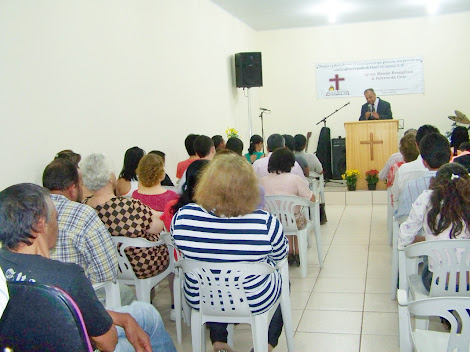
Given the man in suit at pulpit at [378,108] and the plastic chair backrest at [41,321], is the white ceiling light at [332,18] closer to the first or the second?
the man in suit at pulpit at [378,108]

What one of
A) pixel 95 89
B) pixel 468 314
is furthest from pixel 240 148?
pixel 468 314

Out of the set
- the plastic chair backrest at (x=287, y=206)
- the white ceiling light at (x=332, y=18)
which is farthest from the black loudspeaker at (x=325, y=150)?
the plastic chair backrest at (x=287, y=206)

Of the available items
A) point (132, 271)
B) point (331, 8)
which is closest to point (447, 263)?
point (132, 271)

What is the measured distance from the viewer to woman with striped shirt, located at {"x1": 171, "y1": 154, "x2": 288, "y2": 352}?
2533 millimetres

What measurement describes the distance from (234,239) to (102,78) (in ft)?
9.85

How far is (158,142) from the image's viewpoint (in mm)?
6203

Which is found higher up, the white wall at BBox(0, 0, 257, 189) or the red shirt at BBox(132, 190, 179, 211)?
the white wall at BBox(0, 0, 257, 189)

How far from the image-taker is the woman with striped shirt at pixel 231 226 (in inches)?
99.7

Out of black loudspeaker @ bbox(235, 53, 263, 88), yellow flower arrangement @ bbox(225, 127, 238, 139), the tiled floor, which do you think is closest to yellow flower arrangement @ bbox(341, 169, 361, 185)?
yellow flower arrangement @ bbox(225, 127, 238, 139)

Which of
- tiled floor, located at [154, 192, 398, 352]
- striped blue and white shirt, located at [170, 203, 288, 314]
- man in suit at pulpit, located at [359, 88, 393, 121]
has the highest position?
man in suit at pulpit, located at [359, 88, 393, 121]

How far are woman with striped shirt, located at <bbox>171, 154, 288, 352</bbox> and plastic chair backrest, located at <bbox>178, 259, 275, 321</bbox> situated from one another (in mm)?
32

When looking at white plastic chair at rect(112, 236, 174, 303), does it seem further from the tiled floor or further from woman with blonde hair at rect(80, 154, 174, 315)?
the tiled floor

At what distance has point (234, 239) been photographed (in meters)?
2.54

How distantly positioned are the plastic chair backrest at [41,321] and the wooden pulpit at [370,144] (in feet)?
24.1
